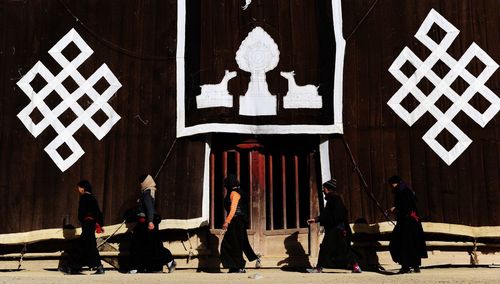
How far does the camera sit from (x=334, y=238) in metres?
8.62

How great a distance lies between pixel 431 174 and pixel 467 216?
74cm

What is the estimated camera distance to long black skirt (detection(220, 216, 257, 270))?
28.8 ft

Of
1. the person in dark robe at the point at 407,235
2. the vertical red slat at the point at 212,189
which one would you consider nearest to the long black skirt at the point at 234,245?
the vertical red slat at the point at 212,189

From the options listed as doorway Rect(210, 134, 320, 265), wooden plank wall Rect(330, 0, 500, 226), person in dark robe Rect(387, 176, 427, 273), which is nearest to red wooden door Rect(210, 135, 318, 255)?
doorway Rect(210, 134, 320, 265)

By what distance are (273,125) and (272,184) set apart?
3.06 feet

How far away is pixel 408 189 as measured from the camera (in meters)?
8.59

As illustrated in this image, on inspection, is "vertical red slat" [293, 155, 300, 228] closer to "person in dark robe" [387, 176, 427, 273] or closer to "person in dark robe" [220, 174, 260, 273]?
"person in dark robe" [220, 174, 260, 273]

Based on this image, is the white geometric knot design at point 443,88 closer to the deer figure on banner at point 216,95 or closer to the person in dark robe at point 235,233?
the deer figure on banner at point 216,95

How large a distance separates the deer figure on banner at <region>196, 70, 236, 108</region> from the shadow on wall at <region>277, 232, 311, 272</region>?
210 cm

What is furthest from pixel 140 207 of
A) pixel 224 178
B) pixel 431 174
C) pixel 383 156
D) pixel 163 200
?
pixel 431 174

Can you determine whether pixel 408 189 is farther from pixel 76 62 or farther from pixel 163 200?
pixel 76 62

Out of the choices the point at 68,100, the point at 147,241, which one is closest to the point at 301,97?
the point at 147,241

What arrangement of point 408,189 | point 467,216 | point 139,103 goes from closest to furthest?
point 408,189 < point 467,216 < point 139,103

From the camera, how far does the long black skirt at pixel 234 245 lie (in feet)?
28.8
